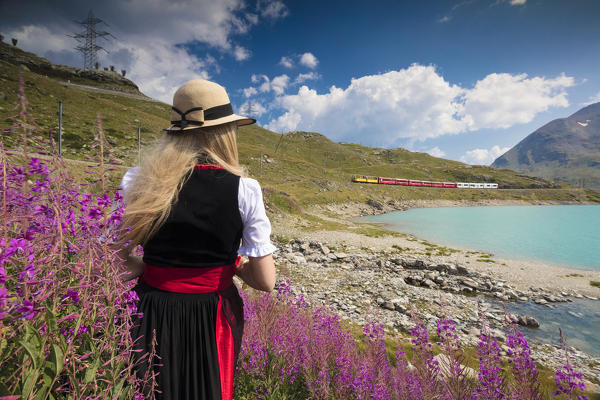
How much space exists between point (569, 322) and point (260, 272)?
551 inches

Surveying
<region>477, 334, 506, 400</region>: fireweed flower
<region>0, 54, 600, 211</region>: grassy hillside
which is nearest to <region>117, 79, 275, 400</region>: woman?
<region>0, 54, 600, 211</region>: grassy hillside

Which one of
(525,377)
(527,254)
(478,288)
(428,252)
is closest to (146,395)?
(525,377)

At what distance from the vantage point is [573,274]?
1633 cm

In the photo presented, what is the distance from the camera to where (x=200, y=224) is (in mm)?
1679

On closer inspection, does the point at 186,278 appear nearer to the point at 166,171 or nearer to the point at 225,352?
the point at 225,352

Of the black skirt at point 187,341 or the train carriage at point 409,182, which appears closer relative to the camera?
the black skirt at point 187,341

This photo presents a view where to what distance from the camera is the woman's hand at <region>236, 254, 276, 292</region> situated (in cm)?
183

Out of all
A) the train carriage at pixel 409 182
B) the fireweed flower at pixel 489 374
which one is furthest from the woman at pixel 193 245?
the train carriage at pixel 409 182

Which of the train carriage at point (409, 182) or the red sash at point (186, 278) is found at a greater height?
the train carriage at point (409, 182)

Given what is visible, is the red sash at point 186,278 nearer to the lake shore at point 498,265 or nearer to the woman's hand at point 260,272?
the woman's hand at point 260,272

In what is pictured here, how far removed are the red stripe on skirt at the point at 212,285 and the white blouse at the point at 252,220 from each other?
0.26 metres

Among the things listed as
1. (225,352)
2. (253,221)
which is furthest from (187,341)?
(253,221)

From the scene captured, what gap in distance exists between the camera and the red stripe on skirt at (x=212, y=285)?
1791mm

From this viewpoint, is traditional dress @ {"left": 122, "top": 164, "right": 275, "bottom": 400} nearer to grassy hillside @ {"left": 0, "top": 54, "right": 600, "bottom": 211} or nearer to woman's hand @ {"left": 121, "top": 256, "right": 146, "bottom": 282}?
woman's hand @ {"left": 121, "top": 256, "right": 146, "bottom": 282}
